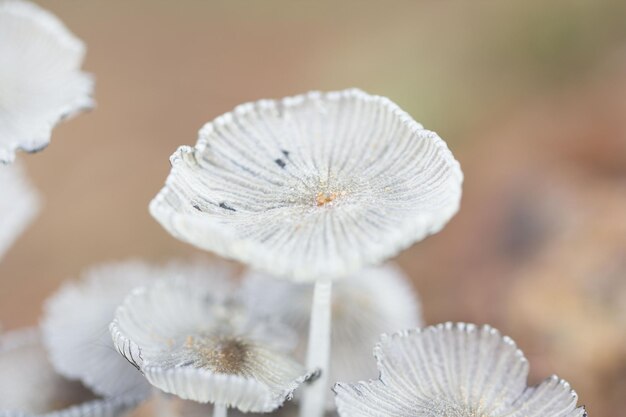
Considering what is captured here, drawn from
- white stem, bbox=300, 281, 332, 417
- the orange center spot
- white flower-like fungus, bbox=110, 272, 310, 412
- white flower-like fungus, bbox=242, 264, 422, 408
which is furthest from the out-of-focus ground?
the orange center spot

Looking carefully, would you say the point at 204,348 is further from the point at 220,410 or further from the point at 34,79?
the point at 34,79

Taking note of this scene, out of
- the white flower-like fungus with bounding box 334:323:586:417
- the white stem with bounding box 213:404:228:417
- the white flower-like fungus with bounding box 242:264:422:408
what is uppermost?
the white flower-like fungus with bounding box 242:264:422:408

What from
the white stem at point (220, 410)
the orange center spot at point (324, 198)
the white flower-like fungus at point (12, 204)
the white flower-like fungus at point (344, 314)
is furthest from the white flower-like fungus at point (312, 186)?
the white flower-like fungus at point (12, 204)

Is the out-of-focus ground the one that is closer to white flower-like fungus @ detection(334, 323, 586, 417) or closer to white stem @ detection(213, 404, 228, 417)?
white flower-like fungus @ detection(334, 323, 586, 417)

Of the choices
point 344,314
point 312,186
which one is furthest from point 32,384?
point 312,186

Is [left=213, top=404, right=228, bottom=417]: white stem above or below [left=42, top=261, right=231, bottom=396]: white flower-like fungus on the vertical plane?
below

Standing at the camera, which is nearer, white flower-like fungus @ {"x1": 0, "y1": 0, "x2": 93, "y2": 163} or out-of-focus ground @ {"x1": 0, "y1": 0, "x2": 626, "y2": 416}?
white flower-like fungus @ {"x1": 0, "y1": 0, "x2": 93, "y2": 163}

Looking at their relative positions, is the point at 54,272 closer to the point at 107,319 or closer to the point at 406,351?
the point at 107,319
